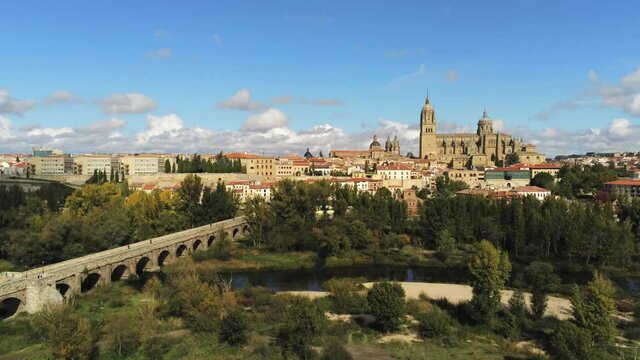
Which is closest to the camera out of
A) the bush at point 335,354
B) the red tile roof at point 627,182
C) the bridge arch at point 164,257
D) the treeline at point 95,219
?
the bush at point 335,354

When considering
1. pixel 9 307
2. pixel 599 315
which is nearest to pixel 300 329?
pixel 599 315

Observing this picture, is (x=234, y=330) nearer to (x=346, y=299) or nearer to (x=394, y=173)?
(x=346, y=299)

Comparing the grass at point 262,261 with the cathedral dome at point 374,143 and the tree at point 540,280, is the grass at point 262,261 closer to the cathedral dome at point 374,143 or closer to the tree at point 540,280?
the tree at point 540,280

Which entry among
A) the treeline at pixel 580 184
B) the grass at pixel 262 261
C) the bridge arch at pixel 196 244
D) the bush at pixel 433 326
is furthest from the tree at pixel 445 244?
the treeline at pixel 580 184

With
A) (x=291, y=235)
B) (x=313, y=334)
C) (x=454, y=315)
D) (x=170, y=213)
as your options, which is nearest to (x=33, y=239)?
(x=170, y=213)

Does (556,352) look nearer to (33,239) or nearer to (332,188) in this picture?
(33,239)

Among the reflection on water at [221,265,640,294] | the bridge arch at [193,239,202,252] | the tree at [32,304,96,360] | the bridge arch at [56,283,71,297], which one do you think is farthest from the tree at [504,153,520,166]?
the tree at [32,304,96,360]

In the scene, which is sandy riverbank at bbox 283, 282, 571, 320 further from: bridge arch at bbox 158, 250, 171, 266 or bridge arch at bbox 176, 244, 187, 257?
bridge arch at bbox 176, 244, 187, 257
